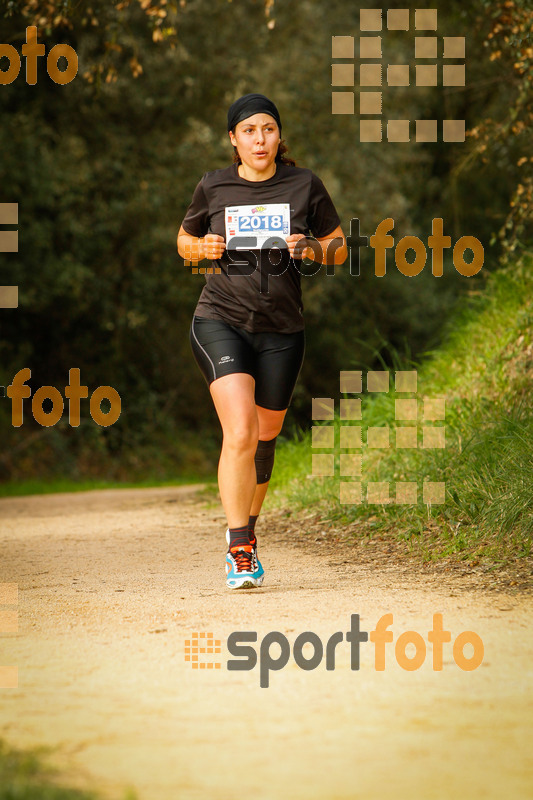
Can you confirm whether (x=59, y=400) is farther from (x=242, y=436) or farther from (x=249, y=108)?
(x=242, y=436)

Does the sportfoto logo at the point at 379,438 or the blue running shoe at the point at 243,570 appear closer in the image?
the blue running shoe at the point at 243,570

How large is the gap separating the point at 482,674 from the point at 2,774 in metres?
1.61

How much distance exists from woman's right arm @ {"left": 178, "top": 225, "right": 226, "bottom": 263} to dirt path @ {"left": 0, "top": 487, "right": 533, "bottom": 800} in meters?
1.64

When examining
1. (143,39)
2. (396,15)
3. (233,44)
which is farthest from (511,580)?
(233,44)

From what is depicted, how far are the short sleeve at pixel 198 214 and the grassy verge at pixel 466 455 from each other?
225 cm

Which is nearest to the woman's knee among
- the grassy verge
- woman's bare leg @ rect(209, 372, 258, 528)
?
woman's bare leg @ rect(209, 372, 258, 528)

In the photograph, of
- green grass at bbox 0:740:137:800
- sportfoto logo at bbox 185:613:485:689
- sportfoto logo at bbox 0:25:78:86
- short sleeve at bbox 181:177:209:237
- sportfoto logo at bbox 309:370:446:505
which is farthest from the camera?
sportfoto logo at bbox 0:25:78:86

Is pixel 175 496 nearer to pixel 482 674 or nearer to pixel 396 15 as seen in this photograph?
pixel 482 674

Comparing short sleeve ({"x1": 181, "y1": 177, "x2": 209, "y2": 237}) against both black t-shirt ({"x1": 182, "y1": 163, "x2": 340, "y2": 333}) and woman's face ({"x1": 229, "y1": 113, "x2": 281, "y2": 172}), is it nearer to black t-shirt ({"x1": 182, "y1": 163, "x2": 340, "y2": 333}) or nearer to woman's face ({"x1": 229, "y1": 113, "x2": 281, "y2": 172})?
black t-shirt ({"x1": 182, "y1": 163, "x2": 340, "y2": 333})

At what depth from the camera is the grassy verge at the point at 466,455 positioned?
5859 mm

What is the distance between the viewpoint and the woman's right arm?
4977mm

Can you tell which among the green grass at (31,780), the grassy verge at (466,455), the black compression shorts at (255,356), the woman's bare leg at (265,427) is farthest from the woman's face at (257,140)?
the green grass at (31,780)

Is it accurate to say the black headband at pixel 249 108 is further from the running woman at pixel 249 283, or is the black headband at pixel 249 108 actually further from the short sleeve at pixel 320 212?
the short sleeve at pixel 320 212

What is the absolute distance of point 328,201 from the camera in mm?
5258
